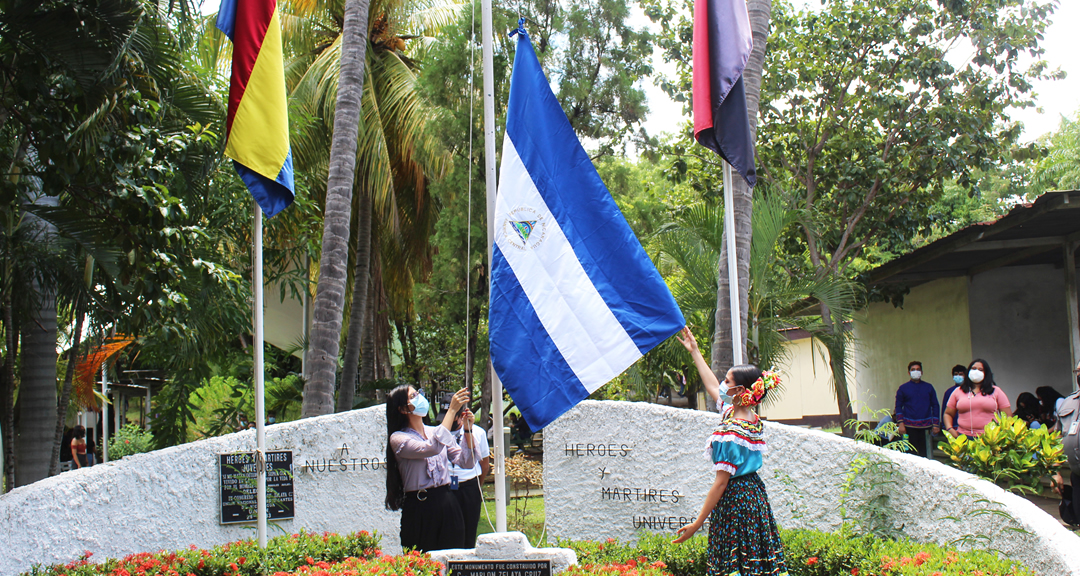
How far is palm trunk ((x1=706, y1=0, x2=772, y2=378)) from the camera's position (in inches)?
339

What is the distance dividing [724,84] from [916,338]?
12.4 m

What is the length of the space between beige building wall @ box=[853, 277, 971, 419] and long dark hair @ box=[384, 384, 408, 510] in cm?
956

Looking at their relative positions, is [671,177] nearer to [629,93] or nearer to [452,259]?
[629,93]

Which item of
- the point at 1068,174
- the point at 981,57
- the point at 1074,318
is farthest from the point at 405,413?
the point at 1068,174

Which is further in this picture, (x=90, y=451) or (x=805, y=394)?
(x=805, y=394)

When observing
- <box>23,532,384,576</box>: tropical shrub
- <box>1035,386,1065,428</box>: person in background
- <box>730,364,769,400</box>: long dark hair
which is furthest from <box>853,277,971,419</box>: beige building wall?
<box>23,532,384,576</box>: tropical shrub

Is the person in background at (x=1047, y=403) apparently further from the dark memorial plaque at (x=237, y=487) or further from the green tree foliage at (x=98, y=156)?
the green tree foliage at (x=98, y=156)

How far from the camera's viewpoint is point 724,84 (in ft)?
19.9

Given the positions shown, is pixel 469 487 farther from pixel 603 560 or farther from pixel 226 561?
pixel 226 561

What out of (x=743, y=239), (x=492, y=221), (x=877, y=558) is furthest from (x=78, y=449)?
(x=877, y=558)

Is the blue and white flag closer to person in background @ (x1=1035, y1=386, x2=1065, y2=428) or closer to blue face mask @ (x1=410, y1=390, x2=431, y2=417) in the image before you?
blue face mask @ (x1=410, y1=390, x2=431, y2=417)

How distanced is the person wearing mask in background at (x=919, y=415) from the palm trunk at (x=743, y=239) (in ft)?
10.5

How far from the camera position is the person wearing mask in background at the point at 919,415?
34.8 feet

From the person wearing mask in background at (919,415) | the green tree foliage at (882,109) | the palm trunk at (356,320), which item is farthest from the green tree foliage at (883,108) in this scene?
the palm trunk at (356,320)
